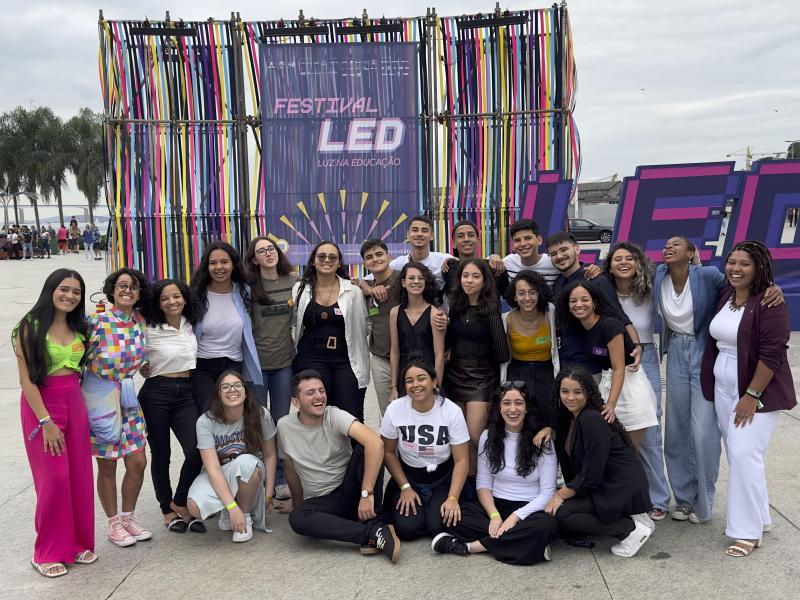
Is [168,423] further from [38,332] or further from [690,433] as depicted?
[690,433]

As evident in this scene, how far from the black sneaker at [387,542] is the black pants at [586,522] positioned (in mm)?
875

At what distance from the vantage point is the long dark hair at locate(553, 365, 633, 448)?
12.7ft

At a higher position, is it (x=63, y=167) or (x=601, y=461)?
(x=63, y=167)

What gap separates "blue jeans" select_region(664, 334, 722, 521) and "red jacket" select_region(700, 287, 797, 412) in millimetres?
372

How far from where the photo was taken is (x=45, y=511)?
12.3ft

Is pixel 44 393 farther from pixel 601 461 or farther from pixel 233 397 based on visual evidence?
pixel 601 461

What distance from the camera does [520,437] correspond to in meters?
3.99

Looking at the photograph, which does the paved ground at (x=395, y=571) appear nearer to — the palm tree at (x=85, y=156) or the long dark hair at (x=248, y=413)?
the long dark hair at (x=248, y=413)

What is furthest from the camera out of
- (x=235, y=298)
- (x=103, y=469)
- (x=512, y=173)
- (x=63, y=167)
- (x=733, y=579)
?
(x=63, y=167)

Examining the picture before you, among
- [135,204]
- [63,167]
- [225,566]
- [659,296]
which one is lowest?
[225,566]

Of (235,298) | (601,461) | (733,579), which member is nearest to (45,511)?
(235,298)

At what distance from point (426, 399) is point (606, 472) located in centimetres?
106

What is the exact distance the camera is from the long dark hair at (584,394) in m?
3.87

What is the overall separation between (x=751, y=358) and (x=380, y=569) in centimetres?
→ 224
